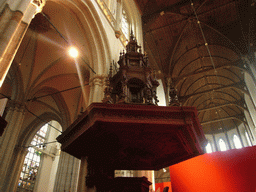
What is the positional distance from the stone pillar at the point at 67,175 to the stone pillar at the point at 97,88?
17.5 feet

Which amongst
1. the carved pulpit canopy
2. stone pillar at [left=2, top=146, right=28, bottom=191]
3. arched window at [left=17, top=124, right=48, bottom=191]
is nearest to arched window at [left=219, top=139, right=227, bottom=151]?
arched window at [left=17, top=124, right=48, bottom=191]

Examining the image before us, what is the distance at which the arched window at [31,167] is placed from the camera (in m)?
13.6

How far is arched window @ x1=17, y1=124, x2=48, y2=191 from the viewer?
535 inches

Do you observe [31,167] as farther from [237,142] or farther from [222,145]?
[237,142]

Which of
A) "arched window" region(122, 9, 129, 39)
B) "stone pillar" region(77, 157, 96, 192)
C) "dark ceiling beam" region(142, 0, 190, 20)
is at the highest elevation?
"dark ceiling beam" region(142, 0, 190, 20)

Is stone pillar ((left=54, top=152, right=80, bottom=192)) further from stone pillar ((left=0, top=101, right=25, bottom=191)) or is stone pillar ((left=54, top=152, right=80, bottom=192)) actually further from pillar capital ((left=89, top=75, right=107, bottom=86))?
pillar capital ((left=89, top=75, right=107, bottom=86))

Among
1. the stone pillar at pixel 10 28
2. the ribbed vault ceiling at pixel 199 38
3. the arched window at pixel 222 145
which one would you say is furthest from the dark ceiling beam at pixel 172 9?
the arched window at pixel 222 145

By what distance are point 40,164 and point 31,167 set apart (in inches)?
36.7

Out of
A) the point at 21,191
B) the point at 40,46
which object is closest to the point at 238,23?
the point at 40,46

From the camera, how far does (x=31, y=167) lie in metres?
14.6

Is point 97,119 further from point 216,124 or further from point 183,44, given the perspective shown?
point 216,124

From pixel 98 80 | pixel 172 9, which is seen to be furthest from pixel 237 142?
pixel 98 80

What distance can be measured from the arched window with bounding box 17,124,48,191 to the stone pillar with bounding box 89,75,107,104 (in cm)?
981

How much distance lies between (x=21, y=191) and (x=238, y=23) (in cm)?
1801
